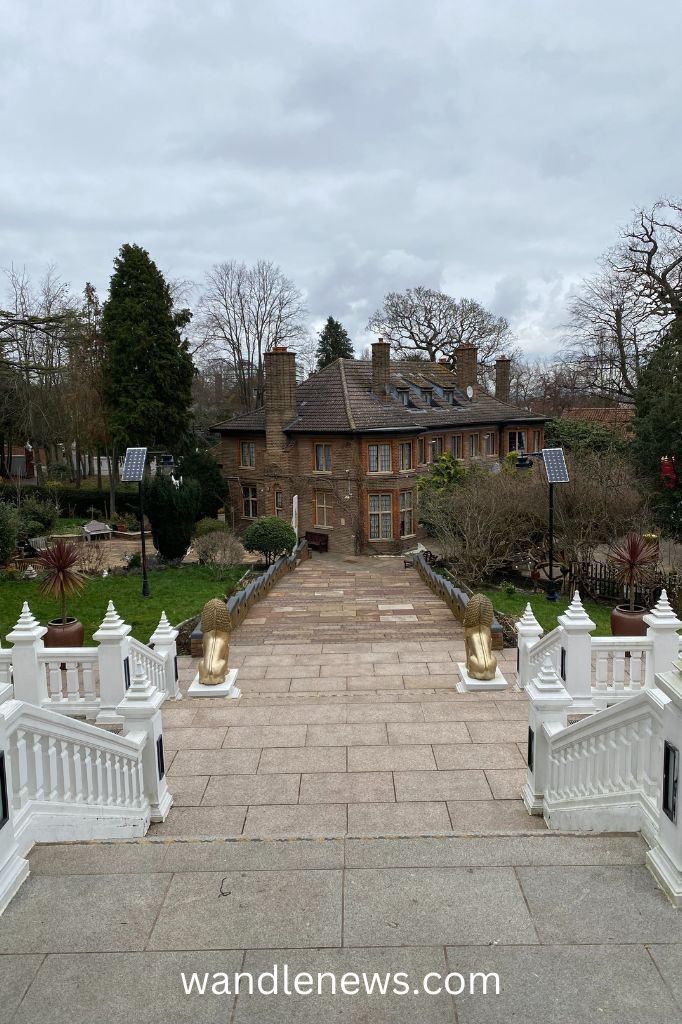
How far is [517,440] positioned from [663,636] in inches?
1359

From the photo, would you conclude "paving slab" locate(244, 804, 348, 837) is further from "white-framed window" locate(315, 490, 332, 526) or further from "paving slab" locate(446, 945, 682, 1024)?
"white-framed window" locate(315, 490, 332, 526)

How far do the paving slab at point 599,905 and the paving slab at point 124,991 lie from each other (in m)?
1.85

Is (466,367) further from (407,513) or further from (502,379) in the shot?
(407,513)

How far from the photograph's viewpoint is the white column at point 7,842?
15.2 ft

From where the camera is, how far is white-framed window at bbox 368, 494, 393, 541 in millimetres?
33625

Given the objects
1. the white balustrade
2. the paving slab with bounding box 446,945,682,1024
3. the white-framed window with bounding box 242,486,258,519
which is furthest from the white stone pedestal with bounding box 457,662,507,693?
the white-framed window with bounding box 242,486,258,519

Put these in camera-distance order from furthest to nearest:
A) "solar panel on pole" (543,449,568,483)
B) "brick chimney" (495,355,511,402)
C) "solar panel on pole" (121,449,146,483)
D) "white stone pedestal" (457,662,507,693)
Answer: "brick chimney" (495,355,511,402), "solar panel on pole" (121,449,146,483), "solar panel on pole" (543,449,568,483), "white stone pedestal" (457,662,507,693)

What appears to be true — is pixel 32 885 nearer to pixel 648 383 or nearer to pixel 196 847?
pixel 196 847

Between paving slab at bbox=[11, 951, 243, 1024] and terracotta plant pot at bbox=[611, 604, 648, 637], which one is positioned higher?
terracotta plant pot at bbox=[611, 604, 648, 637]

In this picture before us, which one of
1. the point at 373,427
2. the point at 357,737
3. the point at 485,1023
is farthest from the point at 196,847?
the point at 373,427

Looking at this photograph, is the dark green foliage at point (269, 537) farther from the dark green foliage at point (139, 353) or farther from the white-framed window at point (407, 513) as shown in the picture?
the dark green foliage at point (139, 353)

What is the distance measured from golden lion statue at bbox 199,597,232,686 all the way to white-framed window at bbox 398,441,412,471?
910 inches

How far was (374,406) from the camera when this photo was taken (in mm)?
35156

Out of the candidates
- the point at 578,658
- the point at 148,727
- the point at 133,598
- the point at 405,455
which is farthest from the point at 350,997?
the point at 405,455
